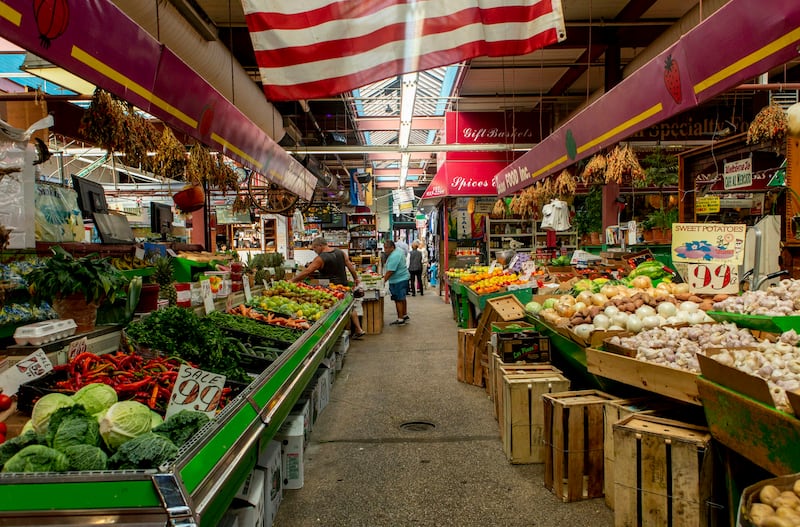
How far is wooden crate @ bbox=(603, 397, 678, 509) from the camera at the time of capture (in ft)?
10.2

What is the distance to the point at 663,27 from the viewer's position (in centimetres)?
830

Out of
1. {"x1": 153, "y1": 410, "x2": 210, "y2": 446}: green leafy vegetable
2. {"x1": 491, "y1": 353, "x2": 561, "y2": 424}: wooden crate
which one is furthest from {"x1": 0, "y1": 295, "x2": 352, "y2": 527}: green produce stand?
{"x1": 491, "y1": 353, "x2": 561, "y2": 424}: wooden crate

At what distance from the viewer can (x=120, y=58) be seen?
2643mm

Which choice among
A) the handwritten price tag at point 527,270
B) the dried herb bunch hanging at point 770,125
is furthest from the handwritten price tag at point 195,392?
the handwritten price tag at point 527,270

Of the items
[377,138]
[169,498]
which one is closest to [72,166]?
[377,138]

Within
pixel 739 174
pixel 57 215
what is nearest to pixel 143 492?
pixel 57 215

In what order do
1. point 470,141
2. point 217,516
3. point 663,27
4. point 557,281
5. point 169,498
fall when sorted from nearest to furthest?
point 169,498, point 217,516, point 557,281, point 663,27, point 470,141

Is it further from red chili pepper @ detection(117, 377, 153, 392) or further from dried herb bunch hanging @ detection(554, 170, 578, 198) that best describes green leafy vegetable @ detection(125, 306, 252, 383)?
dried herb bunch hanging @ detection(554, 170, 578, 198)

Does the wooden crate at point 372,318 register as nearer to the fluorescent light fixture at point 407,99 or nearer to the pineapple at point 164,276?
the fluorescent light fixture at point 407,99

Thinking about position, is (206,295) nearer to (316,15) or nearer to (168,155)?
(168,155)

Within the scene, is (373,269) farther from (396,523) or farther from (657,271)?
(396,523)

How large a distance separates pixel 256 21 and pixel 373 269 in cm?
1273

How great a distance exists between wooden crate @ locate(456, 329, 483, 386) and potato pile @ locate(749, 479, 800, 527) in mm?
4363

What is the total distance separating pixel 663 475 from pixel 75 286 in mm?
3443
